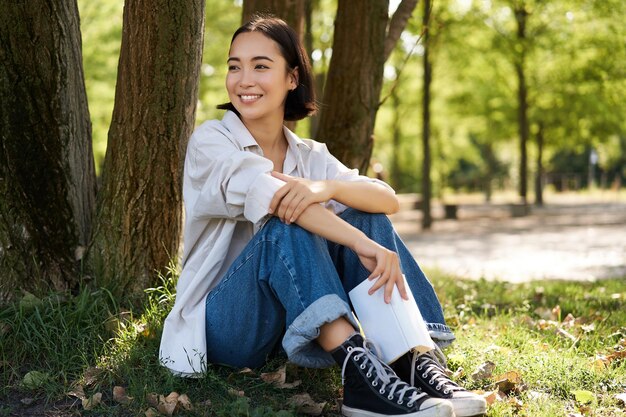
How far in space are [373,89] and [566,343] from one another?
7.56ft

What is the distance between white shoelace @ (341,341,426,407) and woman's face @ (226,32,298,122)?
1.15 metres

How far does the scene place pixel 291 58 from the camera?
10.7ft

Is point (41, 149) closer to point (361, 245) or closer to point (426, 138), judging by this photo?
point (361, 245)

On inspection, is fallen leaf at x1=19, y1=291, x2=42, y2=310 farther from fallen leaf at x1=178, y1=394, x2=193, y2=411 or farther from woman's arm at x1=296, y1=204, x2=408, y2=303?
woman's arm at x1=296, y1=204, x2=408, y2=303

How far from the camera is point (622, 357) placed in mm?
3555

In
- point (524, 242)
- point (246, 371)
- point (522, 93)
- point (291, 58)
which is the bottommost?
point (524, 242)

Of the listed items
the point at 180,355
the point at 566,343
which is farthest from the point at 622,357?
the point at 180,355

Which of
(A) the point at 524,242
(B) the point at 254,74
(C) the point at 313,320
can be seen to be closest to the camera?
(C) the point at 313,320

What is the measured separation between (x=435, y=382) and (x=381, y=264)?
1.59 ft

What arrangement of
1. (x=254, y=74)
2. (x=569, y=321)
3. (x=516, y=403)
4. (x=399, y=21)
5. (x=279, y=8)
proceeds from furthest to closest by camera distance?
(x=279, y=8), (x=399, y=21), (x=569, y=321), (x=254, y=74), (x=516, y=403)

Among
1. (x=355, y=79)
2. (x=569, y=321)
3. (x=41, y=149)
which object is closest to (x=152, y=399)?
(x=41, y=149)

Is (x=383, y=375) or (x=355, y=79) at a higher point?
(x=355, y=79)

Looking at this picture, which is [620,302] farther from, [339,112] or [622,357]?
[339,112]

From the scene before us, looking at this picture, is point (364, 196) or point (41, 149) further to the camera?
point (41, 149)
